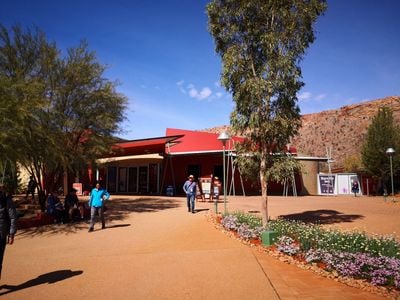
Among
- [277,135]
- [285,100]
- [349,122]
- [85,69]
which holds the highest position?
[349,122]

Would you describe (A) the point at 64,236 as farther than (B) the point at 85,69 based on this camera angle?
No

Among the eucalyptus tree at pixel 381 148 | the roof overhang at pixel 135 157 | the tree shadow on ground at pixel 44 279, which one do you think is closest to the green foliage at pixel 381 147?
the eucalyptus tree at pixel 381 148

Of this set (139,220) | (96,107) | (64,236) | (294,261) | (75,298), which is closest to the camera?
(75,298)

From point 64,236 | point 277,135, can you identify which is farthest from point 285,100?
point 64,236

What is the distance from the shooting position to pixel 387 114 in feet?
102

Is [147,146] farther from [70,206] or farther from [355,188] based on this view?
[355,188]

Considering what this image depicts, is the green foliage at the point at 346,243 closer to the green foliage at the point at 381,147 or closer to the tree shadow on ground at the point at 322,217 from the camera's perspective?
the tree shadow on ground at the point at 322,217

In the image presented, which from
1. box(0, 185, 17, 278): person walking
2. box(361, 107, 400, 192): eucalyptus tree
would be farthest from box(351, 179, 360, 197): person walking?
box(0, 185, 17, 278): person walking

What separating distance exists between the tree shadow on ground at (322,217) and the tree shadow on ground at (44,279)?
28.8 ft

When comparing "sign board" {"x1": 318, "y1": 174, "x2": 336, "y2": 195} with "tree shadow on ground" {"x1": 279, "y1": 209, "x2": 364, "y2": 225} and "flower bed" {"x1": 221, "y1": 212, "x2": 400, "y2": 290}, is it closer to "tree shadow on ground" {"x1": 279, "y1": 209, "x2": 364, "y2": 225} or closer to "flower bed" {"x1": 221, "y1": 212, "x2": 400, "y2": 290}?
"tree shadow on ground" {"x1": 279, "y1": 209, "x2": 364, "y2": 225}

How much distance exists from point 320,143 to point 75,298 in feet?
183

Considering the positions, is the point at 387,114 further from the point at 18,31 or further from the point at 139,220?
the point at 18,31

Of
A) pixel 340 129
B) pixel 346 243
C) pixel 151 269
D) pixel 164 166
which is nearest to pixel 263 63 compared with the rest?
pixel 346 243

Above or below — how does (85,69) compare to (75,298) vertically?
above
